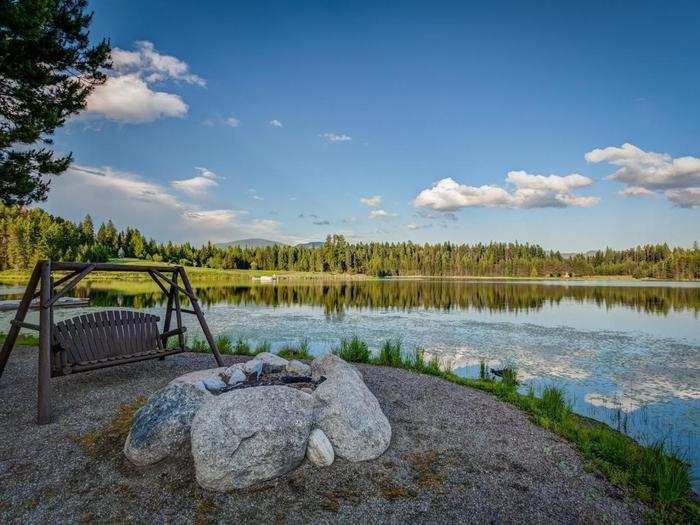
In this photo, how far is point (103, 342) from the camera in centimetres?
802

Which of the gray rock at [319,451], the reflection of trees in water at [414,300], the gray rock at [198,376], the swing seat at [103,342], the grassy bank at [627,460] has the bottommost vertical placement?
the reflection of trees in water at [414,300]

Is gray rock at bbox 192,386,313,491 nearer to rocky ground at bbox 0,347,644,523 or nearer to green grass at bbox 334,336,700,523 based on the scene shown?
rocky ground at bbox 0,347,644,523

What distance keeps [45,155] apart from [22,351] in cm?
612

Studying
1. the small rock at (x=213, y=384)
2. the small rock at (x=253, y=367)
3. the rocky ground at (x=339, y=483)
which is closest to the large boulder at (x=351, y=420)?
the rocky ground at (x=339, y=483)

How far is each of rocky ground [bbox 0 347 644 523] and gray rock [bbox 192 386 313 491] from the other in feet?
0.52

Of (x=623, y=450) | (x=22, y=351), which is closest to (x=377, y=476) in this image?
(x=623, y=450)

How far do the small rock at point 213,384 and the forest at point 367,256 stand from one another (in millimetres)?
92128

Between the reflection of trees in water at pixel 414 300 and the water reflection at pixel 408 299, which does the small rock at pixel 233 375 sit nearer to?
the reflection of trees in water at pixel 414 300

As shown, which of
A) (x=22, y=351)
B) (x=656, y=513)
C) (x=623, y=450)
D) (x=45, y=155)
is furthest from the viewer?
(x=45, y=155)

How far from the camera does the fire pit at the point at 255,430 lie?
4531 millimetres

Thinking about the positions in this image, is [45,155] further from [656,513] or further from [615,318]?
[615,318]

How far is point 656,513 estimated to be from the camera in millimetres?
4414

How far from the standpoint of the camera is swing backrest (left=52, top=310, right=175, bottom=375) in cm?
714

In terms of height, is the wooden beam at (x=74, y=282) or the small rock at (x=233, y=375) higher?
the wooden beam at (x=74, y=282)
